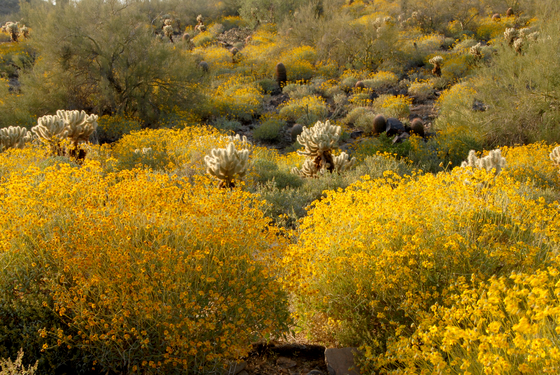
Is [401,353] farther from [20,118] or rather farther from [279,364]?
[20,118]

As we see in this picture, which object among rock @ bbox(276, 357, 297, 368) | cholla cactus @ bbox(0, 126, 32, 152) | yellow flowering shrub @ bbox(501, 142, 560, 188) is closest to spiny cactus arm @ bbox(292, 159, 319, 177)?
yellow flowering shrub @ bbox(501, 142, 560, 188)

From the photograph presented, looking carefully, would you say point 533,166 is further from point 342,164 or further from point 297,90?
point 297,90

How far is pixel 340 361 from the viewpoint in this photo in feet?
10.3

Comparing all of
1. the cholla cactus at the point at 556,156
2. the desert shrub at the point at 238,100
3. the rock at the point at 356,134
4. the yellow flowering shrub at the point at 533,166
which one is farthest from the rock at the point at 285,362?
the desert shrub at the point at 238,100

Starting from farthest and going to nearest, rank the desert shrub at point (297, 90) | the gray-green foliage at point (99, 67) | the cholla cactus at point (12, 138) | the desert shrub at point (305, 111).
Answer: the desert shrub at point (297, 90) < the desert shrub at point (305, 111) < the gray-green foliage at point (99, 67) < the cholla cactus at point (12, 138)

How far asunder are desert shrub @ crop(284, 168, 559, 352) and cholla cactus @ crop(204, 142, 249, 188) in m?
2.66

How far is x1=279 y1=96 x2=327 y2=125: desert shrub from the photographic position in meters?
13.5

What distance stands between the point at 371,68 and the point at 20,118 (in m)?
13.6

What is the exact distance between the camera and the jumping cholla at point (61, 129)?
8234 millimetres

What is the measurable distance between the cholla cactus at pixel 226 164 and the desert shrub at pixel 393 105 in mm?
8308

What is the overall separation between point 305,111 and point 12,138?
8402 mm

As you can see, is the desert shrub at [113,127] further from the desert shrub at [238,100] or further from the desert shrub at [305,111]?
the desert shrub at [305,111]

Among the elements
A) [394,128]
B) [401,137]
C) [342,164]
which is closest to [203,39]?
[394,128]

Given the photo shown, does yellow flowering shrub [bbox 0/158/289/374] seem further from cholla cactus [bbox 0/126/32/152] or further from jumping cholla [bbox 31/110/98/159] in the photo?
cholla cactus [bbox 0/126/32/152]
